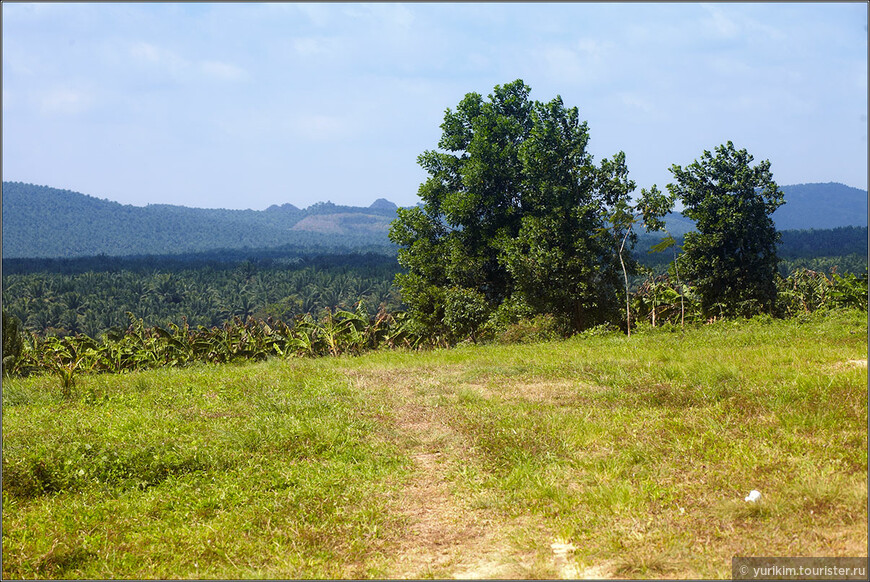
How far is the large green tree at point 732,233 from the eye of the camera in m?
15.3

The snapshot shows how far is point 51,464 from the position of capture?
6023 millimetres

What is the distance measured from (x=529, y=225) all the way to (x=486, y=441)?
962cm

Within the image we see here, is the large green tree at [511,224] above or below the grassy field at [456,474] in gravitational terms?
above

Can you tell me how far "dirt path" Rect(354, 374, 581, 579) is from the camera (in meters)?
4.07

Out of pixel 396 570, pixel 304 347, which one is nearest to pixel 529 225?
pixel 304 347

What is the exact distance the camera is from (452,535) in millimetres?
4645

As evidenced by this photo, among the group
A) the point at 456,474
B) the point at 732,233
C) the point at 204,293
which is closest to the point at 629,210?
the point at 732,233

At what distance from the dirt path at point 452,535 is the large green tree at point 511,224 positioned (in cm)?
910

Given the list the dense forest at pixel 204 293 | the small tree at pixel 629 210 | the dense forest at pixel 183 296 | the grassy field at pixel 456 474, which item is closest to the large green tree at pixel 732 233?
the small tree at pixel 629 210

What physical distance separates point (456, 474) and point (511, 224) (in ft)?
39.2

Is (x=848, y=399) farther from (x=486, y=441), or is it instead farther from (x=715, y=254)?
(x=715, y=254)

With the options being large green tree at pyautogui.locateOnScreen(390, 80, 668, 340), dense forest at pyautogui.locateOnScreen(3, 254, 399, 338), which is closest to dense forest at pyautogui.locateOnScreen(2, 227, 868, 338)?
dense forest at pyautogui.locateOnScreen(3, 254, 399, 338)

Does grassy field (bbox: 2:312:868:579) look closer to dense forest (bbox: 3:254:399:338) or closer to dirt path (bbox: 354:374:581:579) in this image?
dirt path (bbox: 354:374:581:579)

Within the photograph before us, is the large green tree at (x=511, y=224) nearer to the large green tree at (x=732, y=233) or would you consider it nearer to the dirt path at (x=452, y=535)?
the large green tree at (x=732, y=233)
